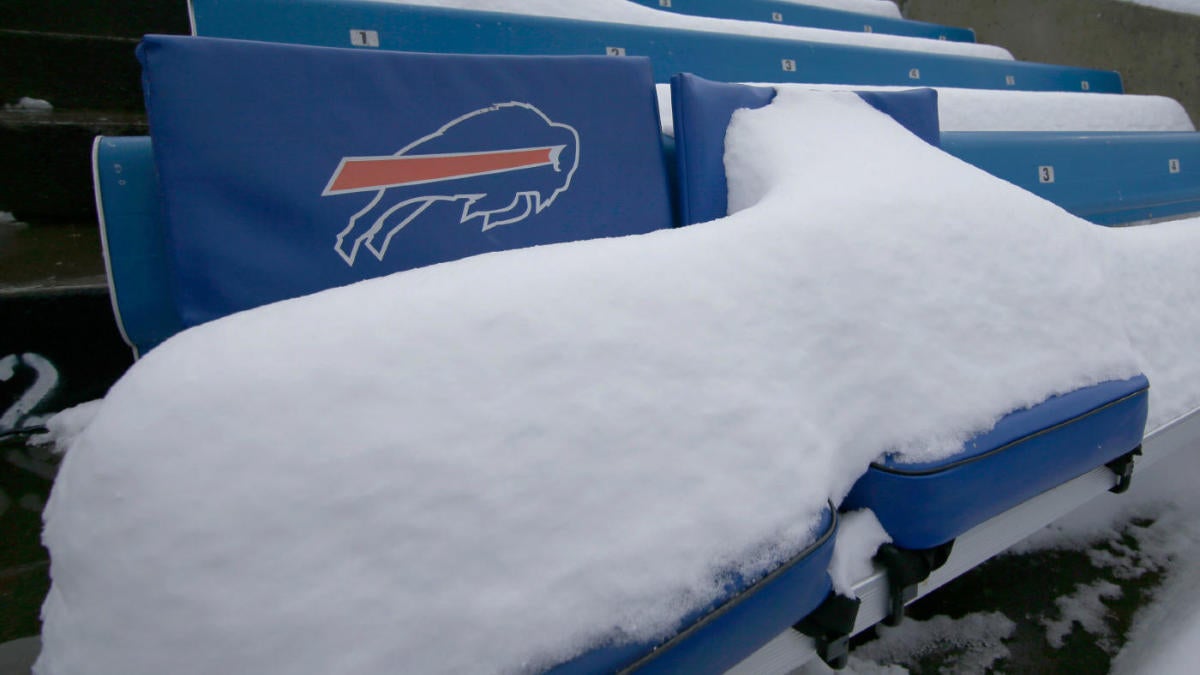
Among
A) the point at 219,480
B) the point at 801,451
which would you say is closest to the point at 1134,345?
the point at 801,451

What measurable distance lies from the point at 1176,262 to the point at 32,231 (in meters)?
1.72

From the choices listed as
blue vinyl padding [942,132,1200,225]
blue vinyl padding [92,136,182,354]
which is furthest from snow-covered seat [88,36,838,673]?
blue vinyl padding [942,132,1200,225]

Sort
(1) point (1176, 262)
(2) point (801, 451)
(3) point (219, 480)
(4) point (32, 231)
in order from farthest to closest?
(4) point (32, 231), (1) point (1176, 262), (2) point (801, 451), (3) point (219, 480)

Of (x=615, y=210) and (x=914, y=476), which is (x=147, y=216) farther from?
(x=914, y=476)

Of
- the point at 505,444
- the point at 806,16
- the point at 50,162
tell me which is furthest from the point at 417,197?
the point at 806,16

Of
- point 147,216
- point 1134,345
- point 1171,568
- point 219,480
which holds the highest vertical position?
point 147,216

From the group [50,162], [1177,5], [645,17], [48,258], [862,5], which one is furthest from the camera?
[862,5]

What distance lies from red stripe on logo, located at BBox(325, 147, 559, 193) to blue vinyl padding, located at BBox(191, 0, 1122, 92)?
61 centimetres

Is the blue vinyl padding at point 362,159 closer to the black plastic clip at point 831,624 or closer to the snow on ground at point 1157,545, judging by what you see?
the black plastic clip at point 831,624

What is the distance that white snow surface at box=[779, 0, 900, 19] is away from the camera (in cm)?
284

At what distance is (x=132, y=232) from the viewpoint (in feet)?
2.08

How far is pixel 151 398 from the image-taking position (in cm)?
35

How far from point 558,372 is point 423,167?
37 centimetres

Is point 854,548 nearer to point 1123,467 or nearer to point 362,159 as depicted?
point 1123,467
